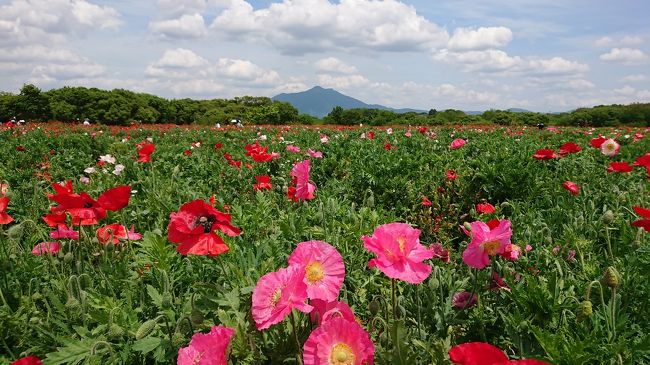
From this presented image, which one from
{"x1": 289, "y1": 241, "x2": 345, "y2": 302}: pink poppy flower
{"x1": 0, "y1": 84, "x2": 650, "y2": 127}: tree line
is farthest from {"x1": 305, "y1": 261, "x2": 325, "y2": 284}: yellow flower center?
{"x1": 0, "y1": 84, "x2": 650, "y2": 127}: tree line

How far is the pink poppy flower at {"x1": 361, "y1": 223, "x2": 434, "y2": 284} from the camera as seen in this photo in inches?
52.2

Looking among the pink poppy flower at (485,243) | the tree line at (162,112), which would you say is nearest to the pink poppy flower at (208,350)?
the pink poppy flower at (485,243)

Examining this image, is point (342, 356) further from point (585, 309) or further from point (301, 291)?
point (585, 309)

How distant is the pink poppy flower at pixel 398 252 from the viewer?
4.35ft

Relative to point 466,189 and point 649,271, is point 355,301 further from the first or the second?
point 466,189

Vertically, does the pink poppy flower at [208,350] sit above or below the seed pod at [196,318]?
above

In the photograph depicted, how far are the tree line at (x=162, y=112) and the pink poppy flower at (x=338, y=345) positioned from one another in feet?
102

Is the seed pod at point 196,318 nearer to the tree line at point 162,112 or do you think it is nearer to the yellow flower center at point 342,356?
the yellow flower center at point 342,356

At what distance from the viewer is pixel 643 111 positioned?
128 feet

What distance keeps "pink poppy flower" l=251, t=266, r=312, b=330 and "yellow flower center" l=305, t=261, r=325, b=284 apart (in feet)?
0.25

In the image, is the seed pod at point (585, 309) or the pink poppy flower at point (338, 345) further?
the seed pod at point (585, 309)

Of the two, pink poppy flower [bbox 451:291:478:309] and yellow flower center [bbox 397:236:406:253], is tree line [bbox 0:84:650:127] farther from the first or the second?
yellow flower center [bbox 397:236:406:253]

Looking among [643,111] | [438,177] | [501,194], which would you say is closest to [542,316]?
[501,194]

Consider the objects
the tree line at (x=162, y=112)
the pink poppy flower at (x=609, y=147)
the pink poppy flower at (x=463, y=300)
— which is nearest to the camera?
the pink poppy flower at (x=463, y=300)
